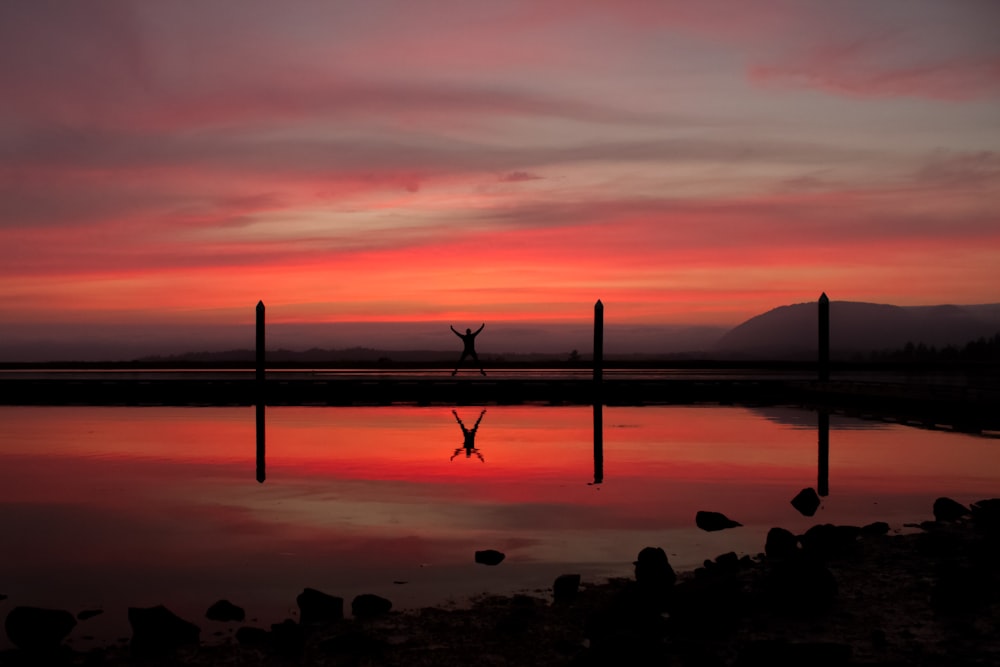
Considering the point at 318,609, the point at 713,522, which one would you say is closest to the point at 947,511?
the point at 713,522

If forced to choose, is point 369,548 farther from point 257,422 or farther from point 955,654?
point 257,422

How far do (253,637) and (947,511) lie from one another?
10058mm

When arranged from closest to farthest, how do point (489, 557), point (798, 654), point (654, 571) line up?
point (798, 654) < point (654, 571) < point (489, 557)

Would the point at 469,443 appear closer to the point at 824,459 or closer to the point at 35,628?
the point at 824,459

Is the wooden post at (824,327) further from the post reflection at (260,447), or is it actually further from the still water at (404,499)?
the post reflection at (260,447)

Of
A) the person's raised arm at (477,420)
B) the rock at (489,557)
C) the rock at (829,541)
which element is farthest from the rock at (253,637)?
the person's raised arm at (477,420)

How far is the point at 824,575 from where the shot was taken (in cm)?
884

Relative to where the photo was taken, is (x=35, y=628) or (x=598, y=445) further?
(x=598, y=445)

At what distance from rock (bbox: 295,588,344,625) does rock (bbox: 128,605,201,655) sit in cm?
97

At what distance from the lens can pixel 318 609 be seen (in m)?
8.84

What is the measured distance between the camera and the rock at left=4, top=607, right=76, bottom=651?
805 centimetres

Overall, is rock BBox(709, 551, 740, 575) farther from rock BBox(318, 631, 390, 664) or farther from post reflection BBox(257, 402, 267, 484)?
post reflection BBox(257, 402, 267, 484)

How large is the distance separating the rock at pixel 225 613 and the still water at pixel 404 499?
5.9 inches

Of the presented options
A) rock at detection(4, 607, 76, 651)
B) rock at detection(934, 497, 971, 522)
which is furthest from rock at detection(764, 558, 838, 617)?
rock at detection(4, 607, 76, 651)
